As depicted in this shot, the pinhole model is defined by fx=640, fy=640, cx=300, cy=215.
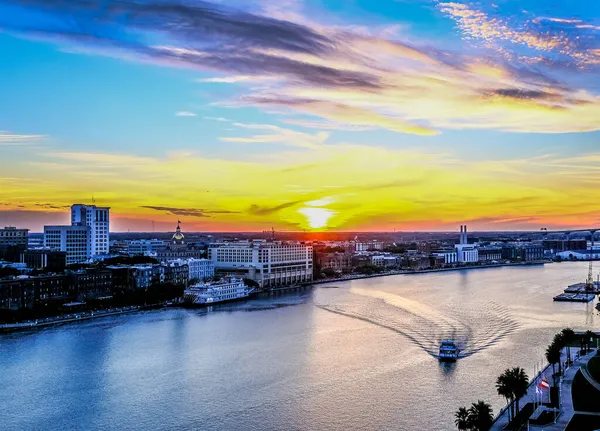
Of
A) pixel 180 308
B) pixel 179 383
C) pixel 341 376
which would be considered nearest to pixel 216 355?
pixel 179 383

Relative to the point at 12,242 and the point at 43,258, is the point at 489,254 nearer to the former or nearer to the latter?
the point at 12,242

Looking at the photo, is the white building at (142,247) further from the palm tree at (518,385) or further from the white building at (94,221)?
the palm tree at (518,385)

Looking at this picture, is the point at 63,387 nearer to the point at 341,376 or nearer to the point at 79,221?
the point at 341,376

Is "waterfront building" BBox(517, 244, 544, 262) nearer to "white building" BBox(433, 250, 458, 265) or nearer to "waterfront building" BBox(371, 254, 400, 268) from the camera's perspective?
"white building" BBox(433, 250, 458, 265)

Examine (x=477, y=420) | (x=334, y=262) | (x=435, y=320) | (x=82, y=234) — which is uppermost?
(x=82, y=234)

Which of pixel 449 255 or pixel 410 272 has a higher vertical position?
pixel 449 255

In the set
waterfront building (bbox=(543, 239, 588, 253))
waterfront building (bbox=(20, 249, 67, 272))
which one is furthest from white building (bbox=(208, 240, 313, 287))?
waterfront building (bbox=(543, 239, 588, 253))

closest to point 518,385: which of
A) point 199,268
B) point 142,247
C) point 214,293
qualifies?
point 214,293
